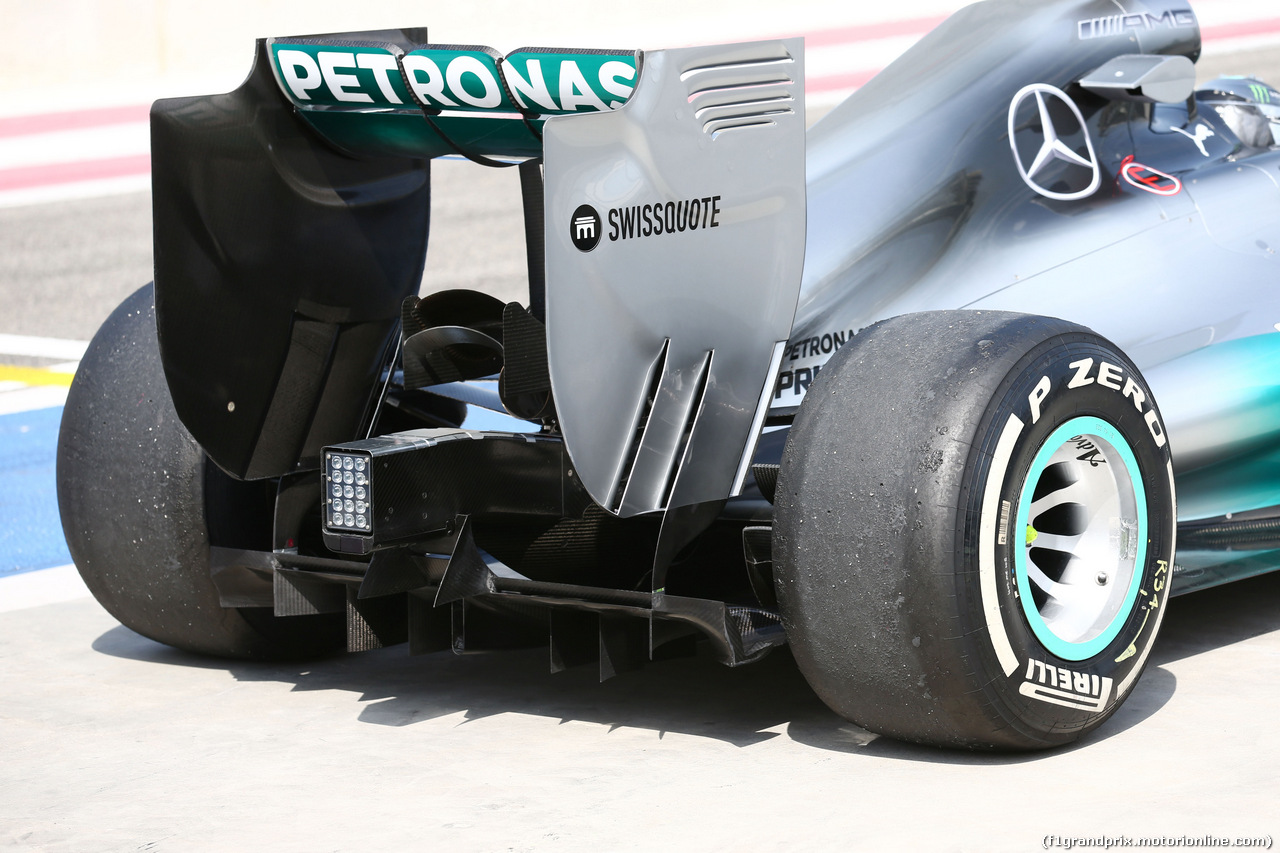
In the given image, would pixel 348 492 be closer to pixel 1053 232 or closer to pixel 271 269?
pixel 271 269

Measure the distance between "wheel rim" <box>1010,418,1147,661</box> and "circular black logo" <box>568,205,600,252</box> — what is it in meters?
1.18

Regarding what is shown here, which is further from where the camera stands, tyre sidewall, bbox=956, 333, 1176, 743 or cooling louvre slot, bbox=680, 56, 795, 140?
cooling louvre slot, bbox=680, 56, 795, 140

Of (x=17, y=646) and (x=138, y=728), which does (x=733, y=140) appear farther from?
(x=17, y=646)

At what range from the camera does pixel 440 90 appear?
13.3 ft

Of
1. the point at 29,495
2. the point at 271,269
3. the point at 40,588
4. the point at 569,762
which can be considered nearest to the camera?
A: the point at 569,762

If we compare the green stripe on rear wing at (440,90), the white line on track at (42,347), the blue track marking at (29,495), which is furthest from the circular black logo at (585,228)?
the white line on track at (42,347)

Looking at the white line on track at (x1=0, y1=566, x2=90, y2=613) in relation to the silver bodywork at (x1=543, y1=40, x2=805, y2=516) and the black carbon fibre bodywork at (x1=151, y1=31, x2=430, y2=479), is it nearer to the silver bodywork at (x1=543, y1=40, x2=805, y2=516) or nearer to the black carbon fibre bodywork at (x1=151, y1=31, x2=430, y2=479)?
the black carbon fibre bodywork at (x1=151, y1=31, x2=430, y2=479)

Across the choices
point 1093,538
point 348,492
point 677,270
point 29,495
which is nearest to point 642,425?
point 677,270

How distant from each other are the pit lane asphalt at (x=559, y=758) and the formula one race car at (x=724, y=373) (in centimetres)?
17

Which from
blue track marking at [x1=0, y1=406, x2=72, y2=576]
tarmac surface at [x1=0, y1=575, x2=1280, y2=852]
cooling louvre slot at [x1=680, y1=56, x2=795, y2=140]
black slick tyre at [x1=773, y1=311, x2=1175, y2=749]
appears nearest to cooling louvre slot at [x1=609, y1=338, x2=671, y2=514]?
black slick tyre at [x1=773, y1=311, x2=1175, y2=749]

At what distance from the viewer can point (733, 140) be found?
397 cm

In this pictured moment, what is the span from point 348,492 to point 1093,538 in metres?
1.72

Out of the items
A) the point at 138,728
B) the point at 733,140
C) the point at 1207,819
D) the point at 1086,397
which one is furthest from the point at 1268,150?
the point at 138,728

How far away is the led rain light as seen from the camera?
4.04 metres
